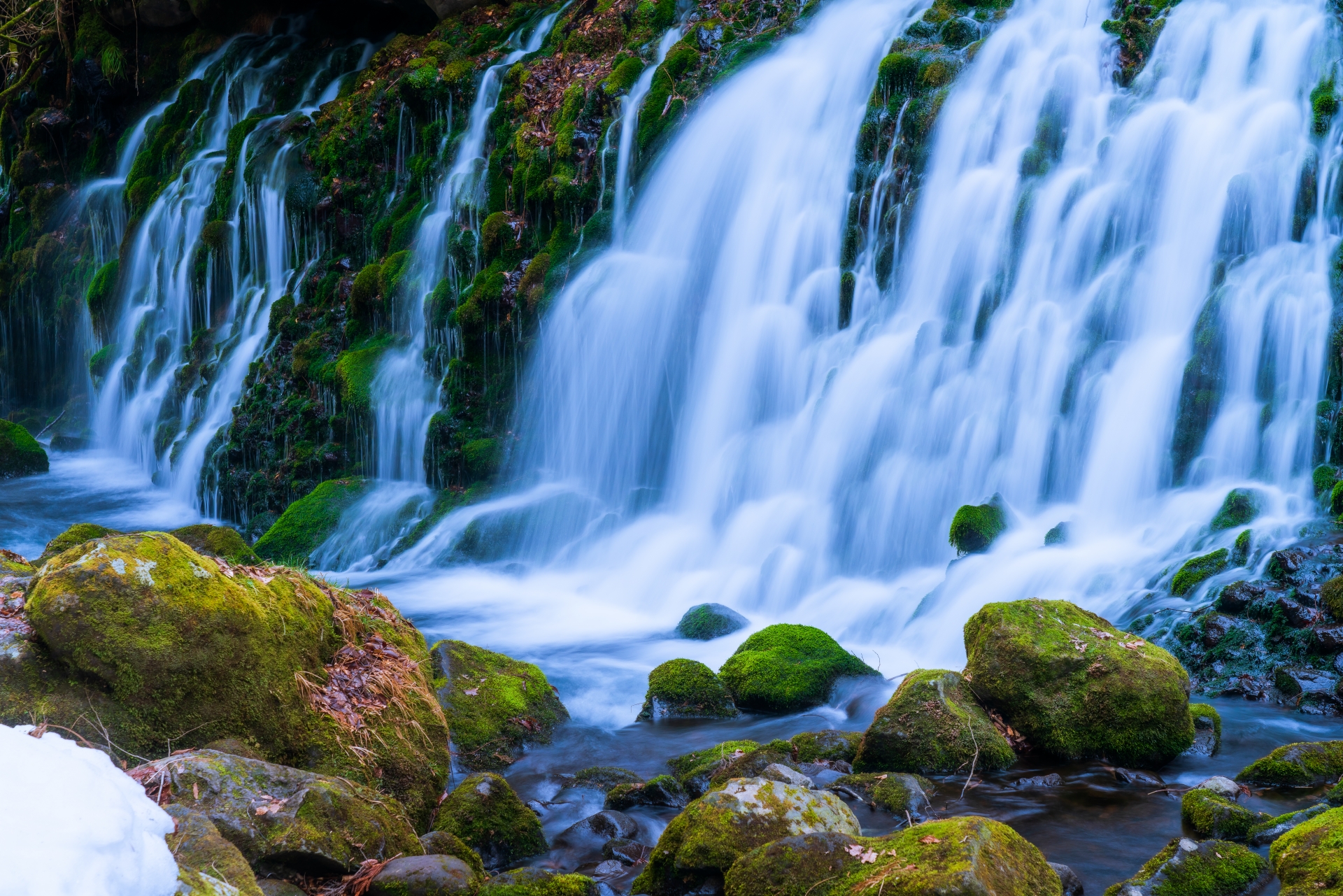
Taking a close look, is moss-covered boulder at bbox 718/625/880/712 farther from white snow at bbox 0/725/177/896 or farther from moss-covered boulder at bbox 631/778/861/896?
white snow at bbox 0/725/177/896

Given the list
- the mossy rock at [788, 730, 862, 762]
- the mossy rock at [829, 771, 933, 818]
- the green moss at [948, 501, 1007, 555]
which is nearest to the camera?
the mossy rock at [829, 771, 933, 818]

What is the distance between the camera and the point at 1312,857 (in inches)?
134

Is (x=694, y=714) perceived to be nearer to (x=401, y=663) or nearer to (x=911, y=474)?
(x=401, y=663)

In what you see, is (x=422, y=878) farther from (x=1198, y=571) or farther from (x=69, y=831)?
(x=1198, y=571)

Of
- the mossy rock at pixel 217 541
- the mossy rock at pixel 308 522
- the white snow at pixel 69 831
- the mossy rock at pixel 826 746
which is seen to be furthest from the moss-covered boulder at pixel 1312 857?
the mossy rock at pixel 308 522

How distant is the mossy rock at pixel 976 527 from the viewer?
8906 millimetres

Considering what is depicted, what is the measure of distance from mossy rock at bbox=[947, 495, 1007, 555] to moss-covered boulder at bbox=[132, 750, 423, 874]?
6169 millimetres

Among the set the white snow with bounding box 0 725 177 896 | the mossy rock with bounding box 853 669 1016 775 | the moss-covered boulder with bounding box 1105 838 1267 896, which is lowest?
the mossy rock with bounding box 853 669 1016 775

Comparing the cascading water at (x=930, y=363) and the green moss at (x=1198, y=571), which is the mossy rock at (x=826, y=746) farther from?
the green moss at (x=1198, y=571)

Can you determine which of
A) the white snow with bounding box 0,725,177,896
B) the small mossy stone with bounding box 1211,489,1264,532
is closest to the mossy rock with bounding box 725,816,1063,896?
the white snow with bounding box 0,725,177,896

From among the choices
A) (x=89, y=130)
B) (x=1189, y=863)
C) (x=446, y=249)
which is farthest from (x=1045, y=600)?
(x=89, y=130)

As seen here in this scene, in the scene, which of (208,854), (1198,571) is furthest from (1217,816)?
(208,854)

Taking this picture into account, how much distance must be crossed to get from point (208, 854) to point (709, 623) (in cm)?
624

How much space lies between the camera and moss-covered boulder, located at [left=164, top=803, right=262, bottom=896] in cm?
268
